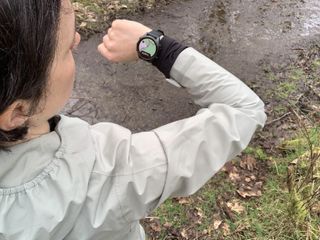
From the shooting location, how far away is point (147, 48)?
4.97 ft

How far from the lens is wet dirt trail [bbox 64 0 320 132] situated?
3826mm

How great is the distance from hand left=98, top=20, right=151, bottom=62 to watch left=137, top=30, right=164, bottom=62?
0.03 metres

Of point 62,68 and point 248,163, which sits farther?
point 248,163

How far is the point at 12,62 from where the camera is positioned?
3.53 ft

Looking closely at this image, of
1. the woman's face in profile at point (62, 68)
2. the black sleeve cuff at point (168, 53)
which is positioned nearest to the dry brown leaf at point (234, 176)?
the black sleeve cuff at point (168, 53)

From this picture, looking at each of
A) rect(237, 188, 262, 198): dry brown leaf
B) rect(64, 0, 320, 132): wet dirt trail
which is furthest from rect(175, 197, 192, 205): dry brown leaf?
rect(64, 0, 320, 132): wet dirt trail

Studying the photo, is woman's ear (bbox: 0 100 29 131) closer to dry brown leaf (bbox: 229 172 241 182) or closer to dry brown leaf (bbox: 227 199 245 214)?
dry brown leaf (bbox: 227 199 245 214)

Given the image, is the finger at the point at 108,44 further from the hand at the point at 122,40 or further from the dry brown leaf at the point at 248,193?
the dry brown leaf at the point at 248,193

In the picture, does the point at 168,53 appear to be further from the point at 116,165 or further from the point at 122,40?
the point at 116,165

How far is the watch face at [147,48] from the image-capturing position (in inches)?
59.4

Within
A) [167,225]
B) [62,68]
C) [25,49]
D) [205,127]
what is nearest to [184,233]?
[167,225]

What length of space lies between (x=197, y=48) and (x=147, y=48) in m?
2.89

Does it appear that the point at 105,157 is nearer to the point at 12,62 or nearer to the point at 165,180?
the point at 165,180

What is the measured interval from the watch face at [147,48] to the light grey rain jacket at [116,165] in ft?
0.28
